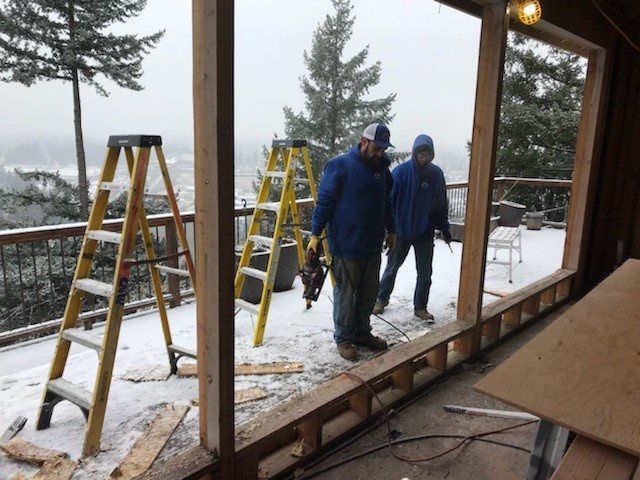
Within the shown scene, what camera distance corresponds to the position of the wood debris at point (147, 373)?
2.71 metres

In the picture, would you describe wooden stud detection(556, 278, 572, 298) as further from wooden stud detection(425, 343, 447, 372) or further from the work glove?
the work glove

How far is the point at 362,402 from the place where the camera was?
2.27m

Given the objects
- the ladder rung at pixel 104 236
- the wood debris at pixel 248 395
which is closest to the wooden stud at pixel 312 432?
the wood debris at pixel 248 395

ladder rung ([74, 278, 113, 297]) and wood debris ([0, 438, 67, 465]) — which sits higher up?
ladder rung ([74, 278, 113, 297])

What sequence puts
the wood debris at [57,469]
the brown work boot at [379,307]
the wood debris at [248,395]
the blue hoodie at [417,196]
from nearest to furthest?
1. the wood debris at [57,469]
2. the wood debris at [248,395]
3. the blue hoodie at [417,196]
4. the brown work boot at [379,307]

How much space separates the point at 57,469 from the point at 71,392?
0.35 m

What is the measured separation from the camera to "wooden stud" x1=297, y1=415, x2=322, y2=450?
201 cm

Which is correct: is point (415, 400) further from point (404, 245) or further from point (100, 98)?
point (100, 98)

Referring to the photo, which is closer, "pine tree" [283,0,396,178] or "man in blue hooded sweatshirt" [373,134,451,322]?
"man in blue hooded sweatshirt" [373,134,451,322]

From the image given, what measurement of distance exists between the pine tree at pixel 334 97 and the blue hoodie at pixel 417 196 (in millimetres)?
11702

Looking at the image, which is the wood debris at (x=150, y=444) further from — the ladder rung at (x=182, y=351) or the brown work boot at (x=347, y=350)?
the brown work boot at (x=347, y=350)

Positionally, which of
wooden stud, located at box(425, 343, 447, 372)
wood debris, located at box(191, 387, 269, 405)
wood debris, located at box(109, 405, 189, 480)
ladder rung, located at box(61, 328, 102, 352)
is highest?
ladder rung, located at box(61, 328, 102, 352)

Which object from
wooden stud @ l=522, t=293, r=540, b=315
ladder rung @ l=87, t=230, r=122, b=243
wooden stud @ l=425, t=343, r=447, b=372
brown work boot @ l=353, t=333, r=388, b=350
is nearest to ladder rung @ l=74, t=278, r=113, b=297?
ladder rung @ l=87, t=230, r=122, b=243

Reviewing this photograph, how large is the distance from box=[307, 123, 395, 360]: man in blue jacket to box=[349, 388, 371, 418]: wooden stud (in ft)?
2.27
